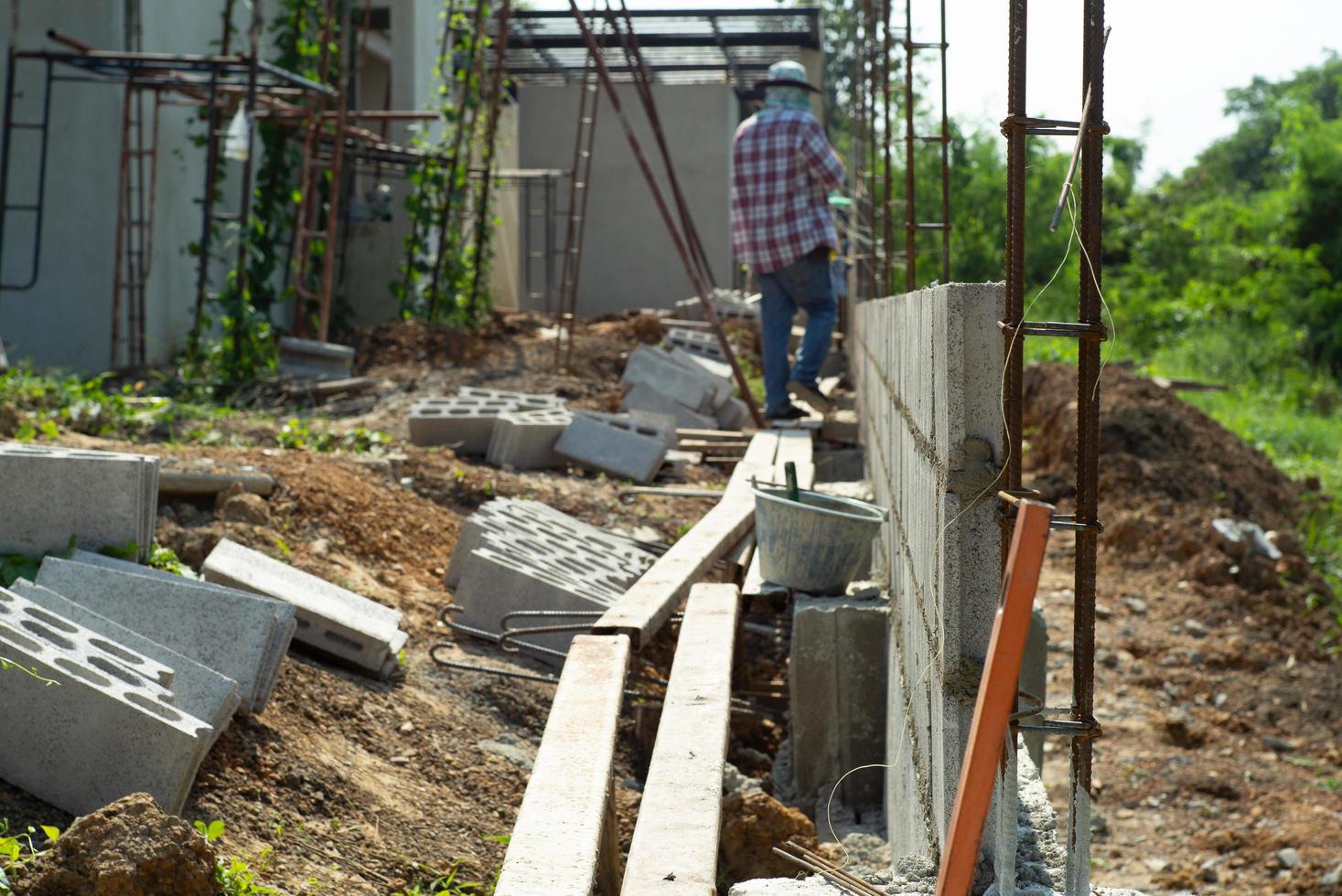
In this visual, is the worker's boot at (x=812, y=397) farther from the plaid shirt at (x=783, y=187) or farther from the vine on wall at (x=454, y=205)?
the vine on wall at (x=454, y=205)

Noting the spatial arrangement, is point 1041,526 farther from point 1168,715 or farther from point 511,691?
point 1168,715

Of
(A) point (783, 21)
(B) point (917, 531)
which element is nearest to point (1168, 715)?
(B) point (917, 531)

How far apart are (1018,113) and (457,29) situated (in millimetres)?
12383

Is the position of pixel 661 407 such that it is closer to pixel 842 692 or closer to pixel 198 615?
pixel 842 692

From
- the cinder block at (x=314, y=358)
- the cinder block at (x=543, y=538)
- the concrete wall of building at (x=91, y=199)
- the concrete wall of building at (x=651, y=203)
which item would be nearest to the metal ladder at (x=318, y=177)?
the cinder block at (x=314, y=358)

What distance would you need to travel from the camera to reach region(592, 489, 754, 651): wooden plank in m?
3.96

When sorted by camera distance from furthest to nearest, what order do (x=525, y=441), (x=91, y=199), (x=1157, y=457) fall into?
(x=91, y=199)
(x=1157, y=457)
(x=525, y=441)

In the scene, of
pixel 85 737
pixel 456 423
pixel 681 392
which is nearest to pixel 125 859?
pixel 85 737

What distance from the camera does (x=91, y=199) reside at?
Result: 35.4 feet

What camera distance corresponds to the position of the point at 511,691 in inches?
172

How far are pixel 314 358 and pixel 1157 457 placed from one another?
6.39 metres

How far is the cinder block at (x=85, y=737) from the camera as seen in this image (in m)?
2.82

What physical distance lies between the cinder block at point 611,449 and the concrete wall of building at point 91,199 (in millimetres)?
4436

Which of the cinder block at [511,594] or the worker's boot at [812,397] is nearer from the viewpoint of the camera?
the cinder block at [511,594]
